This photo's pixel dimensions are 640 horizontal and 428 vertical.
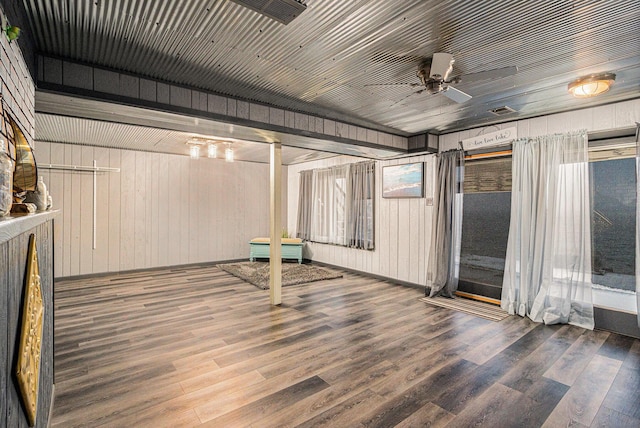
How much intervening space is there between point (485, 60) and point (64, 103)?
3.59 metres

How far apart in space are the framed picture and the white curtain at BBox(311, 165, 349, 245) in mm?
1133

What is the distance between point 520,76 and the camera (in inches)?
117

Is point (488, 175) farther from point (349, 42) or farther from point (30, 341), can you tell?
point (30, 341)

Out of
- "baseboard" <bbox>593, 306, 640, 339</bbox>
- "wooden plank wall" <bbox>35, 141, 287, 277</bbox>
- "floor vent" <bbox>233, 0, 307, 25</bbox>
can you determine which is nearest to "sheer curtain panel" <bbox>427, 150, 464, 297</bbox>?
"baseboard" <bbox>593, 306, 640, 339</bbox>

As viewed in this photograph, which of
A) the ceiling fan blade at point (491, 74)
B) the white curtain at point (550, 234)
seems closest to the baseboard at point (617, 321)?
the white curtain at point (550, 234)

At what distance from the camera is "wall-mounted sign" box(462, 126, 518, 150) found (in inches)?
172

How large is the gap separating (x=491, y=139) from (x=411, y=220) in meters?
1.79

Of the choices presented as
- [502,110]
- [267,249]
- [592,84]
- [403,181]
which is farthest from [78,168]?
[592,84]

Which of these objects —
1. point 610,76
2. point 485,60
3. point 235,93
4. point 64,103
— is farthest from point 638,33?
point 64,103

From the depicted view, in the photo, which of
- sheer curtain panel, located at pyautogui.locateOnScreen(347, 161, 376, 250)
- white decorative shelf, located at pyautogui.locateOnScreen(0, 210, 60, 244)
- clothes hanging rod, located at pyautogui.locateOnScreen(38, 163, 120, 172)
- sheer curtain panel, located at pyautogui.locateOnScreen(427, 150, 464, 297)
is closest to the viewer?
white decorative shelf, located at pyautogui.locateOnScreen(0, 210, 60, 244)

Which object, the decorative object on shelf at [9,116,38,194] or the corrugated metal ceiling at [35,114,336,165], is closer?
the decorative object on shelf at [9,116,38,194]

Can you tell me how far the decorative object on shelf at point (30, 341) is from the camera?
974mm

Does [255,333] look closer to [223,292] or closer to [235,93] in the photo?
[223,292]

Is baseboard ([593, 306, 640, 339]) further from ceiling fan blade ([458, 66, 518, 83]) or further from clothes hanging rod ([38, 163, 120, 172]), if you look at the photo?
clothes hanging rod ([38, 163, 120, 172])
